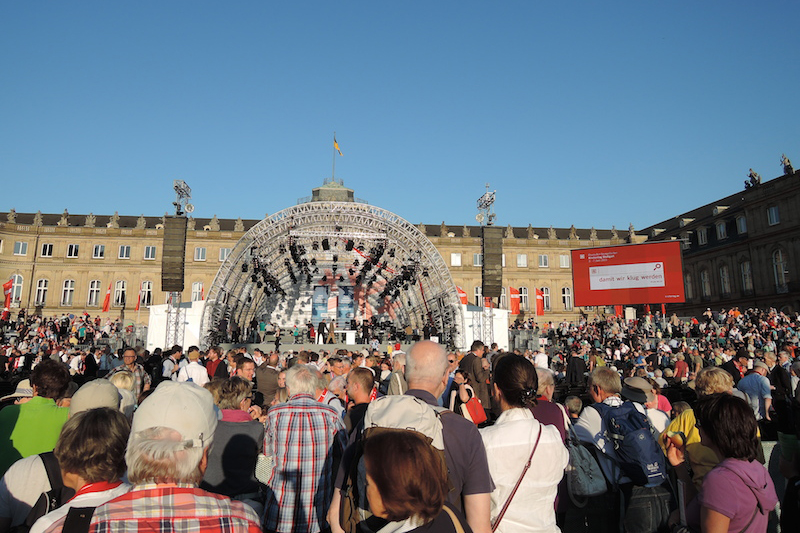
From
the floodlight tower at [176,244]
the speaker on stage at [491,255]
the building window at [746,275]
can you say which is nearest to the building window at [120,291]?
the floodlight tower at [176,244]

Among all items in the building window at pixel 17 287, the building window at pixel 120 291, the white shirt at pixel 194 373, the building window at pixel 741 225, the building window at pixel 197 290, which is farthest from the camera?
the building window at pixel 120 291

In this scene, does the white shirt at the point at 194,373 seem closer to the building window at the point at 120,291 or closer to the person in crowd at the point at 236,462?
the person in crowd at the point at 236,462

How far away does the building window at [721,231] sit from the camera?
48500 millimetres

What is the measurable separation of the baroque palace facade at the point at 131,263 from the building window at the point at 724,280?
40.1 ft

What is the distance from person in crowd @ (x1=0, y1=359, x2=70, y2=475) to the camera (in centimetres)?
370

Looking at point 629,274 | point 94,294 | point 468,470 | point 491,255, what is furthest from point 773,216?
point 94,294

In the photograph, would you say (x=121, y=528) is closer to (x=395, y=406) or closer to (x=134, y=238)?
(x=395, y=406)

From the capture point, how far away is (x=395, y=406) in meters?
2.56

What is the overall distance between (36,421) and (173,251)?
63.8 ft

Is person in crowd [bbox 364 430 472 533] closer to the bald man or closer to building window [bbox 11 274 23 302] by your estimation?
the bald man

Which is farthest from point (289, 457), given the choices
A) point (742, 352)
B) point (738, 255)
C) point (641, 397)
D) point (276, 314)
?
point (738, 255)

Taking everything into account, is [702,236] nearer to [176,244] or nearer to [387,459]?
[176,244]

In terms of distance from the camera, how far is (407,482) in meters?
1.93

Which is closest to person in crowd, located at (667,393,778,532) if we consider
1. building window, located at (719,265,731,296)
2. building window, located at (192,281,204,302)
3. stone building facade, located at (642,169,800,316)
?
stone building facade, located at (642,169,800,316)
